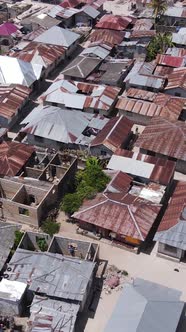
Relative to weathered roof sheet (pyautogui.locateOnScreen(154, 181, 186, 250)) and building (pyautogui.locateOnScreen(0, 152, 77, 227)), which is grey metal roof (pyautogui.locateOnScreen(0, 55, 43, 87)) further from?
weathered roof sheet (pyautogui.locateOnScreen(154, 181, 186, 250))

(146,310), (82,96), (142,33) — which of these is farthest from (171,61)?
(146,310)

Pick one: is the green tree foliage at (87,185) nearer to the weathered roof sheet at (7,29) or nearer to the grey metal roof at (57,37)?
the grey metal roof at (57,37)

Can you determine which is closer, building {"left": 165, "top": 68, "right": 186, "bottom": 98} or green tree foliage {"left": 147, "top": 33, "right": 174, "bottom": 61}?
building {"left": 165, "top": 68, "right": 186, "bottom": 98}

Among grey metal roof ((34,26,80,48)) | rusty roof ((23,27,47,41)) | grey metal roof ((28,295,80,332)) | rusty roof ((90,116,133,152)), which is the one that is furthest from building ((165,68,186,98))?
grey metal roof ((28,295,80,332))

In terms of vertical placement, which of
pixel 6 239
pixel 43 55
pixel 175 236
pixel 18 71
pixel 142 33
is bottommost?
pixel 6 239

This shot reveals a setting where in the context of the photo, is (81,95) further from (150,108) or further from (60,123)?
(150,108)

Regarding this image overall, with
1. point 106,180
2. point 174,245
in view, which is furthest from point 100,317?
point 106,180
